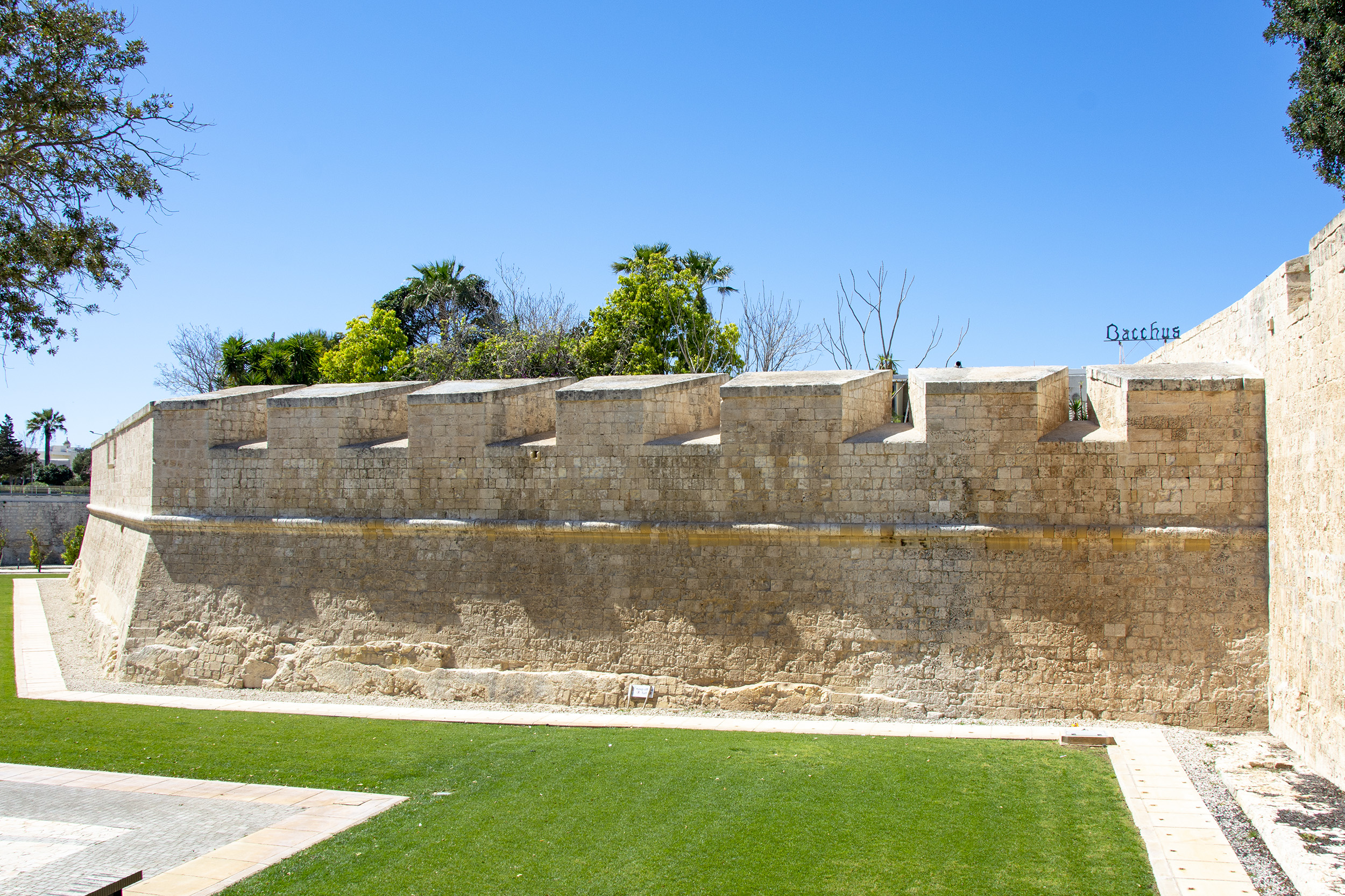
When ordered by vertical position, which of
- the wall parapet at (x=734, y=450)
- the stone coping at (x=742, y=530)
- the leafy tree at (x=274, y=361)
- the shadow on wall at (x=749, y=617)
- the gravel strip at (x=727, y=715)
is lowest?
the gravel strip at (x=727, y=715)

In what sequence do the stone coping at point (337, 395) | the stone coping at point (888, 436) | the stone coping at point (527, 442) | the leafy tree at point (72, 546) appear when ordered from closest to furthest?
the stone coping at point (888, 436) < the stone coping at point (527, 442) < the stone coping at point (337, 395) < the leafy tree at point (72, 546)

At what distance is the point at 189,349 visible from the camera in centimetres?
4106

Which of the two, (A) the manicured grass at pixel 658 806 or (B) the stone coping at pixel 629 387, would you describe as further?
(B) the stone coping at pixel 629 387

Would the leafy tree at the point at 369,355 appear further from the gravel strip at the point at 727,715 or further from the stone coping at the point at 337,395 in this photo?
the stone coping at the point at 337,395

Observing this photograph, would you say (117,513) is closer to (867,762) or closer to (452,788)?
(452,788)

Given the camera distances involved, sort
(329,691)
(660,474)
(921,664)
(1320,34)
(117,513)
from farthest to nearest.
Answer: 1. (117,513)
2. (1320,34)
3. (329,691)
4. (660,474)
5. (921,664)

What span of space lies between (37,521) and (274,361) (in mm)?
13587

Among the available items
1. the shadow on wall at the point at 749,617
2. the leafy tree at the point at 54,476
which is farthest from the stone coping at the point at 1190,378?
the leafy tree at the point at 54,476

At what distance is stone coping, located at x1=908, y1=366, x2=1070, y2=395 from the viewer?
933cm

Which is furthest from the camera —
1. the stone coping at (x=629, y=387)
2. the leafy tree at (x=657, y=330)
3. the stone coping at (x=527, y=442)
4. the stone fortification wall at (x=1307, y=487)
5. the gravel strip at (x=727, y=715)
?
the leafy tree at (x=657, y=330)

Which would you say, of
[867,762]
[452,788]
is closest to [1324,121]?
[867,762]

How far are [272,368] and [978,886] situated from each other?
94.4 ft

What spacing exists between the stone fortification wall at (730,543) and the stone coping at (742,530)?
0.09 feet

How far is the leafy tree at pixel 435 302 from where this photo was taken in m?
33.8
